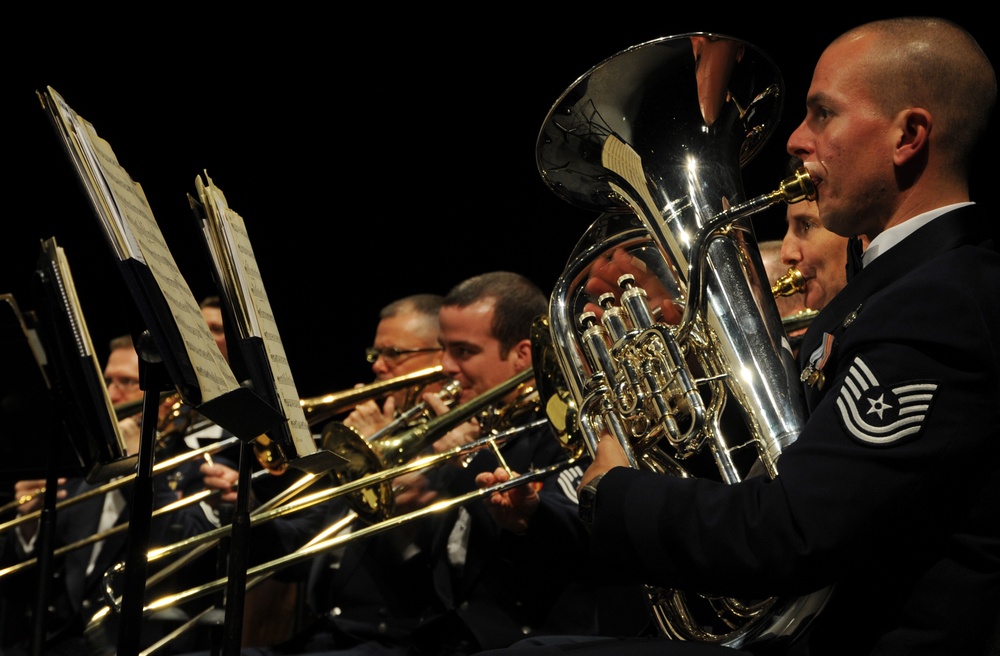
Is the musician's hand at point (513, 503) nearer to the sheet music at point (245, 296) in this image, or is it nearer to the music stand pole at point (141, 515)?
the sheet music at point (245, 296)

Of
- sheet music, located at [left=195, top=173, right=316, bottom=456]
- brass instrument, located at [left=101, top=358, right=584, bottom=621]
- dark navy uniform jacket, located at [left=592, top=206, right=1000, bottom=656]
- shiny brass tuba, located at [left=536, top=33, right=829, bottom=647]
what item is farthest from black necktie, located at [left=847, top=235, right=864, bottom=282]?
sheet music, located at [left=195, top=173, right=316, bottom=456]

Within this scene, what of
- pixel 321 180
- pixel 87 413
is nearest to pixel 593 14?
pixel 321 180

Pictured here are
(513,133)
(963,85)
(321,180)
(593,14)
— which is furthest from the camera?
(321,180)

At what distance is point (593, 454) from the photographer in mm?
1699

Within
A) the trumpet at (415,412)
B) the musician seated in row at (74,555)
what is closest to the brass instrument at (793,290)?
the trumpet at (415,412)

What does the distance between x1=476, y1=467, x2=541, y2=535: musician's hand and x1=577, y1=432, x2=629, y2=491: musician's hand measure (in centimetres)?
62

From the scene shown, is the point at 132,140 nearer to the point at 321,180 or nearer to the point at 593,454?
the point at 321,180

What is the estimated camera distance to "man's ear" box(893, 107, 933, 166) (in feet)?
4.87

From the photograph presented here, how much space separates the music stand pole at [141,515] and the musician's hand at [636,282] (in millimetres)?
872

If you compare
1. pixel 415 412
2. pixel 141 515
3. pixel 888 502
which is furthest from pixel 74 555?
pixel 888 502

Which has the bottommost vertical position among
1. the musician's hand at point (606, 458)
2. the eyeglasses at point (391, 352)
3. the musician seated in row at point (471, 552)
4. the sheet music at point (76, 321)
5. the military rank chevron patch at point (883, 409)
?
the musician seated in row at point (471, 552)

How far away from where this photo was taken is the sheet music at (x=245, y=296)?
4.84 feet

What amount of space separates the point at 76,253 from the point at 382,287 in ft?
4.57

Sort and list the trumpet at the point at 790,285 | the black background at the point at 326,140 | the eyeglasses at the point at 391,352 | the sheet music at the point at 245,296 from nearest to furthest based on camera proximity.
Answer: the sheet music at the point at 245,296
the trumpet at the point at 790,285
the eyeglasses at the point at 391,352
the black background at the point at 326,140
